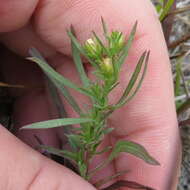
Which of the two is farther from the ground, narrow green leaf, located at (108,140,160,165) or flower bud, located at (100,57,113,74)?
flower bud, located at (100,57,113,74)

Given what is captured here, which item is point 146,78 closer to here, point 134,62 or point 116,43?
point 134,62

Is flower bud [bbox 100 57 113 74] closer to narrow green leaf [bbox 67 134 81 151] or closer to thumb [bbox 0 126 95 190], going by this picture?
narrow green leaf [bbox 67 134 81 151]

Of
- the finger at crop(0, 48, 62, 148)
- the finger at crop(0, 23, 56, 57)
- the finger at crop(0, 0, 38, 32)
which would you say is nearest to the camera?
the finger at crop(0, 0, 38, 32)

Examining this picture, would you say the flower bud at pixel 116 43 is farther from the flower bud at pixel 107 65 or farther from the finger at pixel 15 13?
the finger at pixel 15 13

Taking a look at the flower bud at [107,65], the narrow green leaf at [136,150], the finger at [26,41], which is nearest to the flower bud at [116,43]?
the flower bud at [107,65]

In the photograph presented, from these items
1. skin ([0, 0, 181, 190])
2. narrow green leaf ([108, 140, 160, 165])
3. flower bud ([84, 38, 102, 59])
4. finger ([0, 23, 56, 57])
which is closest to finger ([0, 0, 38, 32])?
skin ([0, 0, 181, 190])

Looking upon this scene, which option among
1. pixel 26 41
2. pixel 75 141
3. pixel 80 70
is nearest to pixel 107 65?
pixel 80 70

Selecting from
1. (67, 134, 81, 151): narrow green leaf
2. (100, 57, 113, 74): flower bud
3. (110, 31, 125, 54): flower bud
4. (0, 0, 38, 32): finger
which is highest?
Answer: (0, 0, 38, 32): finger
